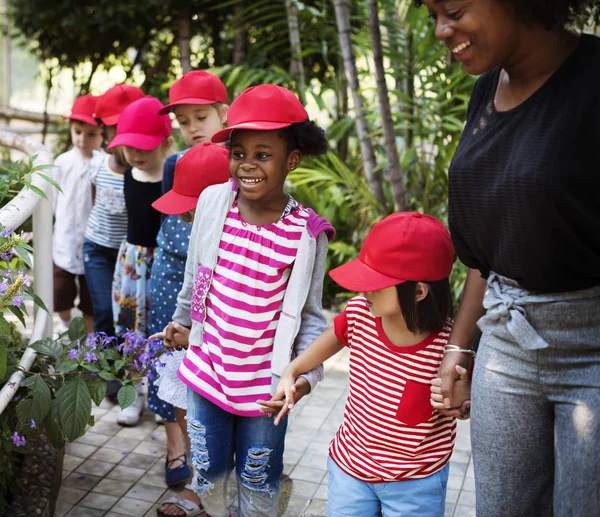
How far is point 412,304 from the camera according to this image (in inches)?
80.8

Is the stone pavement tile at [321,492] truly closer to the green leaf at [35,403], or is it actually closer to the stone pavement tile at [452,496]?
the stone pavement tile at [452,496]

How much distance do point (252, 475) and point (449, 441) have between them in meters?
0.67

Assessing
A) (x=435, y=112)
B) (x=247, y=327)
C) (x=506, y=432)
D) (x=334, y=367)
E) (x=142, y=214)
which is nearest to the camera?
(x=506, y=432)

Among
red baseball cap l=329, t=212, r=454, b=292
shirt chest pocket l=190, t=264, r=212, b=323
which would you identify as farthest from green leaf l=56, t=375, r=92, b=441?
red baseball cap l=329, t=212, r=454, b=292

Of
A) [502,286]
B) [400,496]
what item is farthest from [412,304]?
[400,496]

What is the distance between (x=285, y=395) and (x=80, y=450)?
1.71 meters

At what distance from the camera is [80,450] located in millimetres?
3578

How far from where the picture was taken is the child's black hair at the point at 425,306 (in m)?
2.05

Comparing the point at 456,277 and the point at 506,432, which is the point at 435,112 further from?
the point at 506,432

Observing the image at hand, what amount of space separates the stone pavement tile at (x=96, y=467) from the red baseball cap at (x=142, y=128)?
135 cm

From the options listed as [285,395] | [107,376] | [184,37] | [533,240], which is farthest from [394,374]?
[184,37]

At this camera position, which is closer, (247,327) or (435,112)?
(247,327)

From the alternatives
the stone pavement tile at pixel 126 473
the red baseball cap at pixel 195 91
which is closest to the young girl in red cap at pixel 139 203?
the red baseball cap at pixel 195 91

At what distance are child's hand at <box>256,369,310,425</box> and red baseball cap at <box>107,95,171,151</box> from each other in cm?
161
